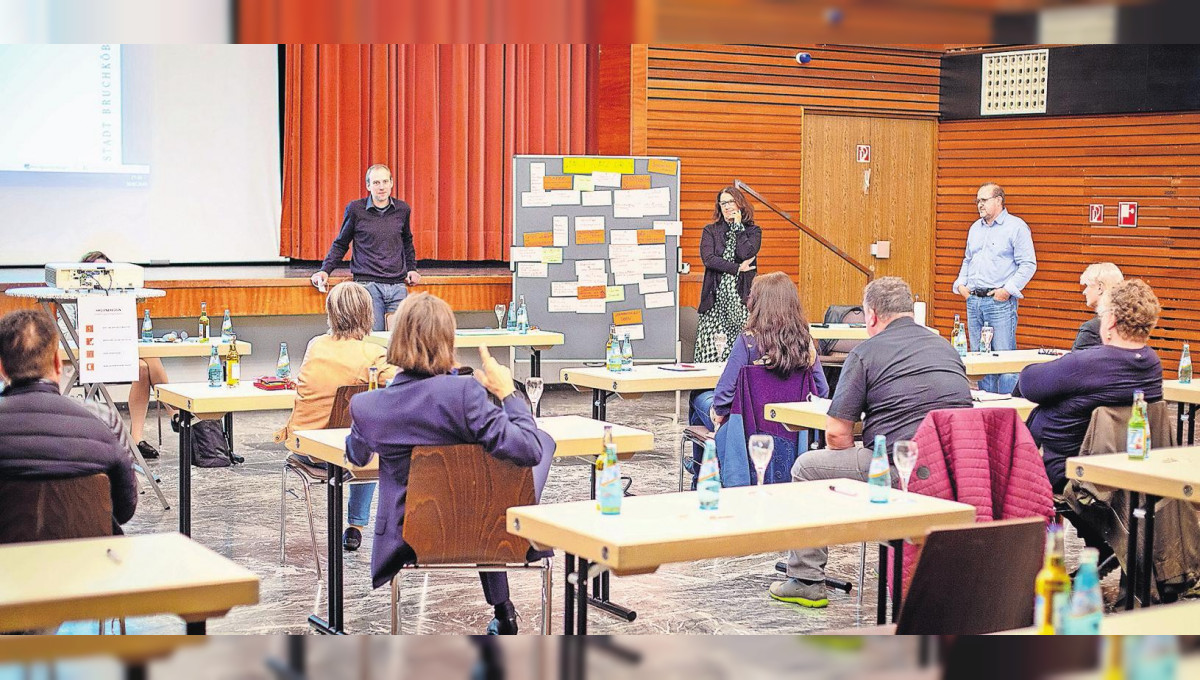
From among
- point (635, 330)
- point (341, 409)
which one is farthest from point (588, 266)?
point (341, 409)

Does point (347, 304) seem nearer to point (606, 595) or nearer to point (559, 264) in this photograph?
point (606, 595)

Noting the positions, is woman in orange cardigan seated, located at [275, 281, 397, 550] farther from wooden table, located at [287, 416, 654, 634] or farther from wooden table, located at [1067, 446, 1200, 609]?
wooden table, located at [1067, 446, 1200, 609]

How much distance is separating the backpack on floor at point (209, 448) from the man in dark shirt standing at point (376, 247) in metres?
1.49

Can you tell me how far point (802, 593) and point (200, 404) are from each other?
2.33 metres

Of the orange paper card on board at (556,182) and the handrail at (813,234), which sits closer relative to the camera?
the orange paper card on board at (556,182)

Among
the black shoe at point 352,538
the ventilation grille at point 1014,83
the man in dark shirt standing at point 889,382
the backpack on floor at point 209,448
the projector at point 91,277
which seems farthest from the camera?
the ventilation grille at point 1014,83

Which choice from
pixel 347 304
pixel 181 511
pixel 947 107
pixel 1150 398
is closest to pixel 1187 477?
pixel 1150 398

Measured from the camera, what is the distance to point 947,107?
37.6ft

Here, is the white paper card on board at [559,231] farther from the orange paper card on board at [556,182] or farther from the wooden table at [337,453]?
the wooden table at [337,453]

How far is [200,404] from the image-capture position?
189 inches

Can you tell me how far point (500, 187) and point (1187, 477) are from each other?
7227mm

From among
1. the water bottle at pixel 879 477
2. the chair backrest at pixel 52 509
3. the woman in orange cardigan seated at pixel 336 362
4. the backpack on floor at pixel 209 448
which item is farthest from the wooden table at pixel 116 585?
the backpack on floor at pixel 209 448

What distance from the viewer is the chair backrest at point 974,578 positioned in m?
2.71

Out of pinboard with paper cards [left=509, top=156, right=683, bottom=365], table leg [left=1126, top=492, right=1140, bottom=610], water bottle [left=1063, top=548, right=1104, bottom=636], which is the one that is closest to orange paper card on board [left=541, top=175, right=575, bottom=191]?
pinboard with paper cards [left=509, top=156, right=683, bottom=365]
